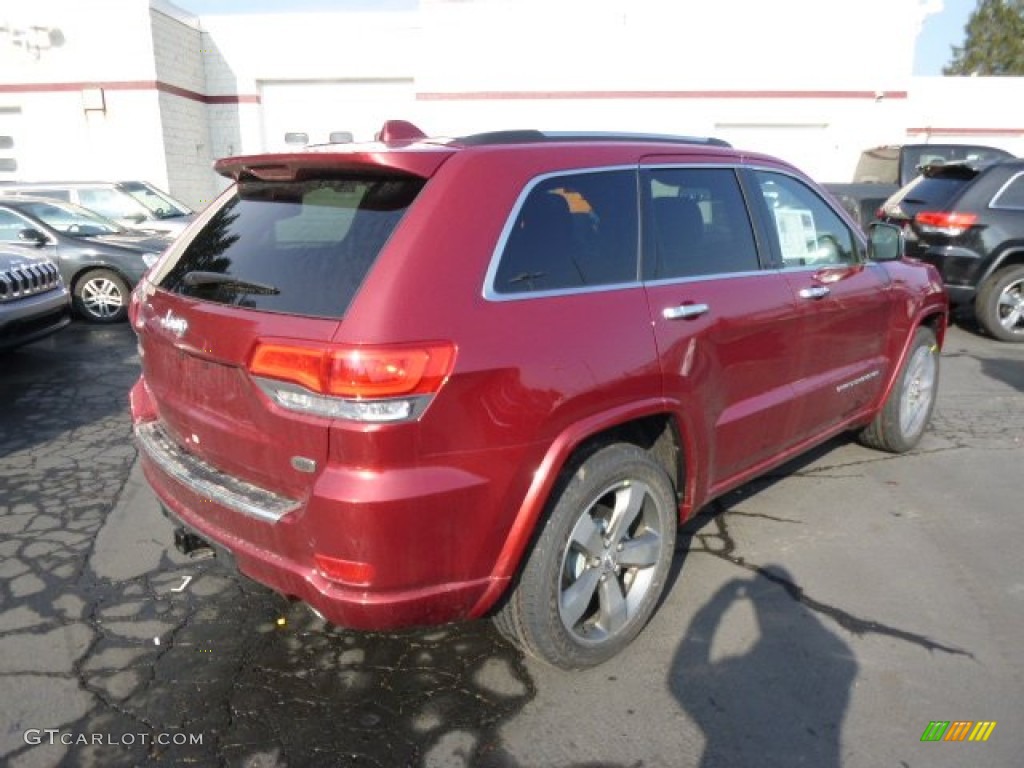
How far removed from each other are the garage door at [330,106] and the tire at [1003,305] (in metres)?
13.6

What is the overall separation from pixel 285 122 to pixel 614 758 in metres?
18.4

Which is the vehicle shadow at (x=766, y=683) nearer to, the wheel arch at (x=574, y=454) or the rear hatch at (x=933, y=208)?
the wheel arch at (x=574, y=454)

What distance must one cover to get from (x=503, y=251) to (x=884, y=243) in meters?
A: 2.85

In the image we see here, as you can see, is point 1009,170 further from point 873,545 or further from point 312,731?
point 312,731

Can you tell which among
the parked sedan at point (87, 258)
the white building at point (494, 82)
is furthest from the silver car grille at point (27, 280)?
the white building at point (494, 82)

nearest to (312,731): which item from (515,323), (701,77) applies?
(515,323)

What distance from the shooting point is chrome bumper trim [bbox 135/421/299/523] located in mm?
2361

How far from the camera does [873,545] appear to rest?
12.2 ft

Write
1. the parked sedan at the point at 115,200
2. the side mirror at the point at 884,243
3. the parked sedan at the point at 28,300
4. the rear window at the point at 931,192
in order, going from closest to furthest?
the side mirror at the point at 884,243 → the parked sedan at the point at 28,300 → the rear window at the point at 931,192 → the parked sedan at the point at 115,200

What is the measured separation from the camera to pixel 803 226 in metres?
3.83

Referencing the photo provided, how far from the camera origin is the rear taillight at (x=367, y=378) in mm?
2100

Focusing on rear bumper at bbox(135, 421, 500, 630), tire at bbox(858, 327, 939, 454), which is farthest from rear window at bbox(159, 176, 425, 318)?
tire at bbox(858, 327, 939, 454)

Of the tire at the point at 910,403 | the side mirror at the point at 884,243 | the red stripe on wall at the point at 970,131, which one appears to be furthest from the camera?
the red stripe on wall at the point at 970,131

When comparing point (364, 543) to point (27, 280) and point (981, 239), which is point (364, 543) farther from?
point (981, 239)
